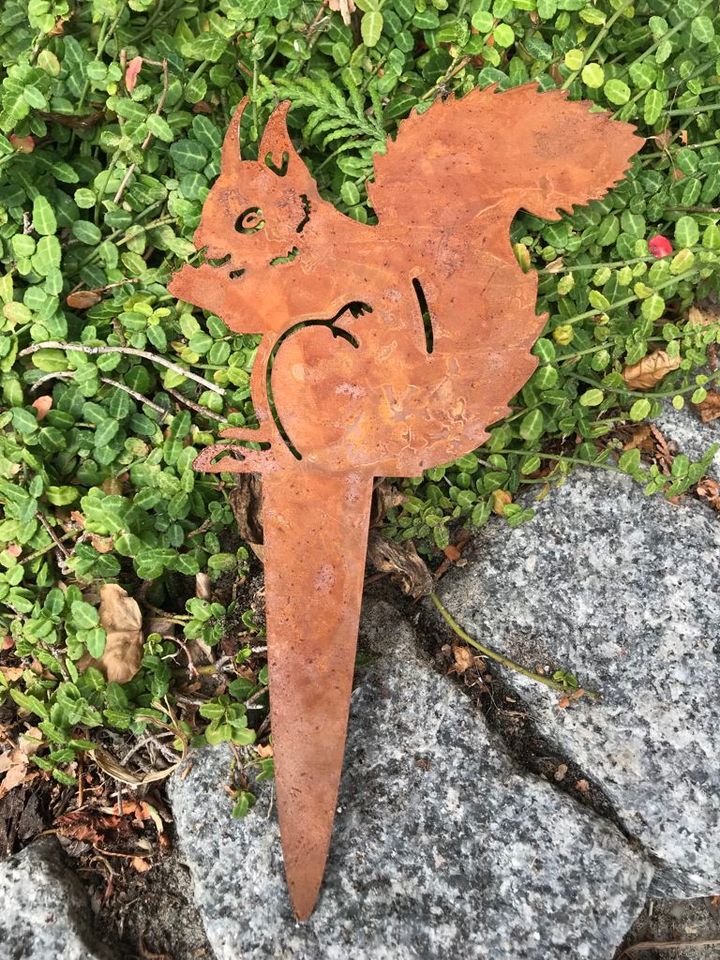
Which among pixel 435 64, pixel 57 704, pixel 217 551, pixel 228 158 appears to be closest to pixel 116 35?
pixel 228 158

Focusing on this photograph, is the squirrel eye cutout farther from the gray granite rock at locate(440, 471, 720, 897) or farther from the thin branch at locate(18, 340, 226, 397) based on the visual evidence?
the gray granite rock at locate(440, 471, 720, 897)

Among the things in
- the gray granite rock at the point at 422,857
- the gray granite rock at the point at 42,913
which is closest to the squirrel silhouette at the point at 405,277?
the gray granite rock at the point at 422,857

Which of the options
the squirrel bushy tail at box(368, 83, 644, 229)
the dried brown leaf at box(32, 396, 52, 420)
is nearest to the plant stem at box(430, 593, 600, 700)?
the squirrel bushy tail at box(368, 83, 644, 229)

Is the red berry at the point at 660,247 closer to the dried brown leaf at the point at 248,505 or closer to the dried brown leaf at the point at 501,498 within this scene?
the dried brown leaf at the point at 501,498

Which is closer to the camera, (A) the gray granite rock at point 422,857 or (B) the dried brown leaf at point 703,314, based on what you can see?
(A) the gray granite rock at point 422,857

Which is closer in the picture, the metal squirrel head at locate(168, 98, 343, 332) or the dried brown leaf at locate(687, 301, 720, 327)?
the metal squirrel head at locate(168, 98, 343, 332)

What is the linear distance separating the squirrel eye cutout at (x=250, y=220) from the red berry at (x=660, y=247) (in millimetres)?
1124

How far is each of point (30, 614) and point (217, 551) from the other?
569 millimetres

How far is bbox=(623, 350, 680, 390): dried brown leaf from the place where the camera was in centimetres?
226

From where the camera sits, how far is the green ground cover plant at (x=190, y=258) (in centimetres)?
213

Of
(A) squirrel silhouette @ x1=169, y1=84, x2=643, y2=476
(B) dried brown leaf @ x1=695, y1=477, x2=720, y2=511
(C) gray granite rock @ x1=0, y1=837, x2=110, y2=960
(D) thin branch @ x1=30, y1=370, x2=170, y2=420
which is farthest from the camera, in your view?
(B) dried brown leaf @ x1=695, y1=477, x2=720, y2=511

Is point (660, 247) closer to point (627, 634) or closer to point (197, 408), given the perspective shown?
point (627, 634)

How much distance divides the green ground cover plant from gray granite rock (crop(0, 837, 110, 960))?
0.27 m

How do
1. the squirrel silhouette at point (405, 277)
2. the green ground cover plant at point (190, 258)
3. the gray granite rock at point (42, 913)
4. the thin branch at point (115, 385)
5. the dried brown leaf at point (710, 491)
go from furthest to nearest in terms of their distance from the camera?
the dried brown leaf at point (710, 491), the thin branch at point (115, 385), the green ground cover plant at point (190, 258), the gray granite rock at point (42, 913), the squirrel silhouette at point (405, 277)
